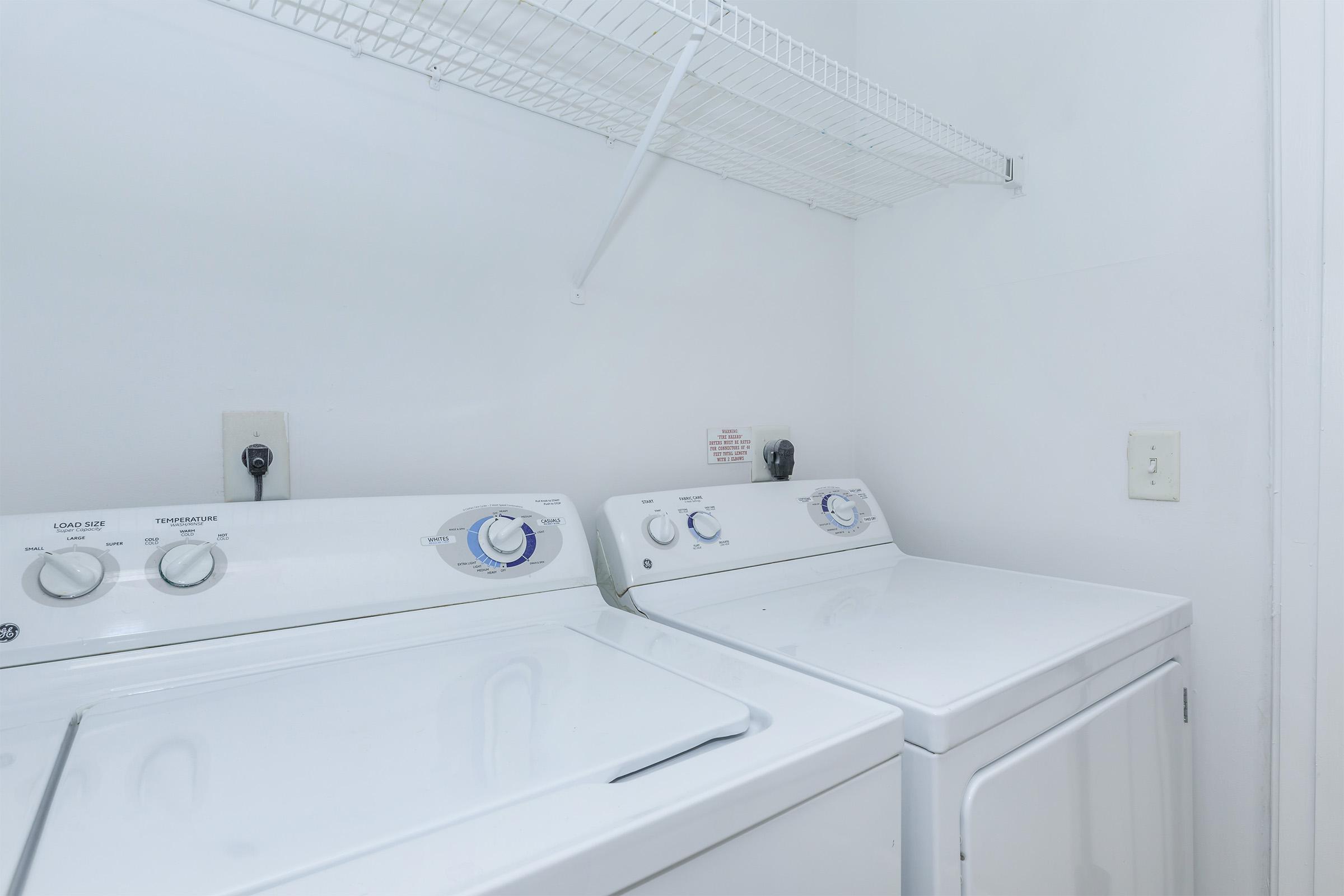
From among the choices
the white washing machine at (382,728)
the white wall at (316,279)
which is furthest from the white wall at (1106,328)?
the white washing machine at (382,728)

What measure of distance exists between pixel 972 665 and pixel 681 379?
0.83 meters

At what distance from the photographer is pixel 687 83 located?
1.28 m

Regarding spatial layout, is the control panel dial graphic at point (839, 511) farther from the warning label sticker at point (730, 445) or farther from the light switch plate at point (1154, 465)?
the light switch plate at point (1154, 465)

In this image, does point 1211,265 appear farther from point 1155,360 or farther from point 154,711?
point 154,711

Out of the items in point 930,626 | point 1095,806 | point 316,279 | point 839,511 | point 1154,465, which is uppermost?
point 316,279

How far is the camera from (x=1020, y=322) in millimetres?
1404

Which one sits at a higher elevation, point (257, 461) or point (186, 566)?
point (257, 461)

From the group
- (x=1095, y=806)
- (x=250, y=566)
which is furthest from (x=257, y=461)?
(x=1095, y=806)

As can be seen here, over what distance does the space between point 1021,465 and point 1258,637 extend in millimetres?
475

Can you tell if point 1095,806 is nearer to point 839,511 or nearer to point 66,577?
point 839,511

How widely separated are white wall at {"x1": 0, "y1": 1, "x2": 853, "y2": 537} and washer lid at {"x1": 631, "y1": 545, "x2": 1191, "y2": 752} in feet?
1.10

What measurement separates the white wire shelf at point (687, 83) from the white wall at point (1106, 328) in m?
0.14

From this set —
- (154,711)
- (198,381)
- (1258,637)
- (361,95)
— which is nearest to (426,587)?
(154,711)

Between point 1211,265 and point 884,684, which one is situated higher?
point 1211,265
